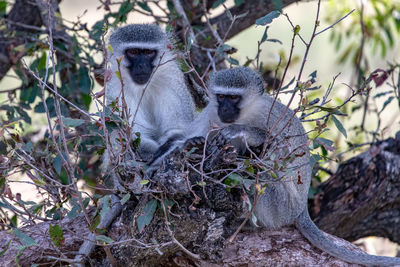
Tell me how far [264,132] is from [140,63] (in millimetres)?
1098

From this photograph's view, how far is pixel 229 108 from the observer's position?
3.95 metres

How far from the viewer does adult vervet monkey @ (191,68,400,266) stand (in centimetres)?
369

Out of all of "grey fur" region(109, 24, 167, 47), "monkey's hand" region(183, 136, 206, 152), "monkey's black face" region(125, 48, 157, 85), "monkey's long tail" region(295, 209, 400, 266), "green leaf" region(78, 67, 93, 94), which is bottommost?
"monkey's long tail" region(295, 209, 400, 266)

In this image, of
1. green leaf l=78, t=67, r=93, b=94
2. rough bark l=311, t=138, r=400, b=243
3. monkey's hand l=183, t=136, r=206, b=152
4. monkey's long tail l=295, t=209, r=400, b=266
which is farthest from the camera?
green leaf l=78, t=67, r=93, b=94

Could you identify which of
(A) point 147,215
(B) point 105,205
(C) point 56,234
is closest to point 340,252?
(A) point 147,215

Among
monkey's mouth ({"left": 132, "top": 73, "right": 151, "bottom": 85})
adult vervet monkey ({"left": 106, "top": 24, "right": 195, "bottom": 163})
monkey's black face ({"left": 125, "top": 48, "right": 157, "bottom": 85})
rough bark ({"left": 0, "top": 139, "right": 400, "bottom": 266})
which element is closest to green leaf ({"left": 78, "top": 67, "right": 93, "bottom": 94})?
adult vervet monkey ({"left": 106, "top": 24, "right": 195, "bottom": 163})

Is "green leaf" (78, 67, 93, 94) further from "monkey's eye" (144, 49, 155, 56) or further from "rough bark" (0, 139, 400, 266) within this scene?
"rough bark" (0, 139, 400, 266)

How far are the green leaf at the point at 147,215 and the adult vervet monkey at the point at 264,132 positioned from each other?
710 millimetres

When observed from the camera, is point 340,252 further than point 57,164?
No

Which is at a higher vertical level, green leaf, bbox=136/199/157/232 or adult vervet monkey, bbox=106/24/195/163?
adult vervet monkey, bbox=106/24/195/163

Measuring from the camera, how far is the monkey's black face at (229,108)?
3945 mm

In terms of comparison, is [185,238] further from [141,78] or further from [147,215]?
[141,78]

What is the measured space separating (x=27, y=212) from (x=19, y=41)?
2313mm

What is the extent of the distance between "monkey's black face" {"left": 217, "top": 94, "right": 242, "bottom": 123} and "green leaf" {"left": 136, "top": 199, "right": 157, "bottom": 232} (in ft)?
3.28
